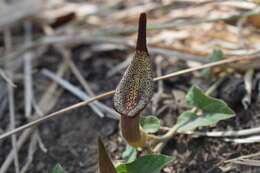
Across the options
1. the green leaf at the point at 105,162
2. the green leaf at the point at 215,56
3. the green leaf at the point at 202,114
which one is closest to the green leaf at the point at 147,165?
the green leaf at the point at 105,162

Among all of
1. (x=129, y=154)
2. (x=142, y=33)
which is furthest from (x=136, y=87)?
(x=129, y=154)

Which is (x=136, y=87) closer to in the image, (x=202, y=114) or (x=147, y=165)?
(x=147, y=165)

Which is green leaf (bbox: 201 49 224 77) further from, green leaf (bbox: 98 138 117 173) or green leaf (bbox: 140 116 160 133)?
green leaf (bbox: 98 138 117 173)

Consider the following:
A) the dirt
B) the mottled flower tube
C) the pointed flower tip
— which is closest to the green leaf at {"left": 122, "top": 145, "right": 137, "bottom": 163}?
the dirt

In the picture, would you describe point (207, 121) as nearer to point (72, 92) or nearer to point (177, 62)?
point (177, 62)

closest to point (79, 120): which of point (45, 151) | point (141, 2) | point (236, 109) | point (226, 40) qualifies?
point (45, 151)

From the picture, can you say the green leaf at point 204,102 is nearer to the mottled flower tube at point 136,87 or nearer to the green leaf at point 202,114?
the green leaf at point 202,114
